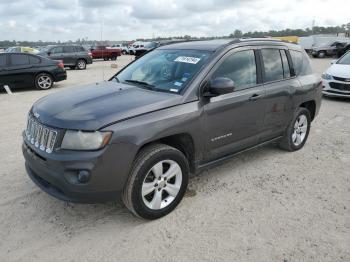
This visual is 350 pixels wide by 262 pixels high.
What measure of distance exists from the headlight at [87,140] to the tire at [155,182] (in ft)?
1.35

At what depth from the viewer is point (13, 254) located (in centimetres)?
293

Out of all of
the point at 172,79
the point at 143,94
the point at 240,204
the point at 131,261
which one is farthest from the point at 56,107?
the point at 240,204

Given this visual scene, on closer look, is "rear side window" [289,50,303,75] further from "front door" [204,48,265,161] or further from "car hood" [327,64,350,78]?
"car hood" [327,64,350,78]

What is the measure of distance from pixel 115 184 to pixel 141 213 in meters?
0.47

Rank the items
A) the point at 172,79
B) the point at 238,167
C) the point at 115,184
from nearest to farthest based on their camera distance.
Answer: the point at 115,184
the point at 172,79
the point at 238,167

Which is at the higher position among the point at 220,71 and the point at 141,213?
the point at 220,71

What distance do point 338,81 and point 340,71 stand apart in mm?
339

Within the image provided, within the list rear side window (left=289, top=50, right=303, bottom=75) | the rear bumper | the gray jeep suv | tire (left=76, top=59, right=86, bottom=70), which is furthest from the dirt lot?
tire (left=76, top=59, right=86, bottom=70)

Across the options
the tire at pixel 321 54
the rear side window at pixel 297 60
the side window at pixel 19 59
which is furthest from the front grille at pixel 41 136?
the tire at pixel 321 54

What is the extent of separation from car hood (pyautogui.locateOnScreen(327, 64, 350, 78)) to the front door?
6.38m

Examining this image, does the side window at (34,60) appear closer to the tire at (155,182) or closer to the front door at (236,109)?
the front door at (236,109)

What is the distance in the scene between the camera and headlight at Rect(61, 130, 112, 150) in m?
2.90

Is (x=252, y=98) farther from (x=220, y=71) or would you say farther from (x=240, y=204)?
(x=240, y=204)

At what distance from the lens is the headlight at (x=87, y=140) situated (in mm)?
2904
